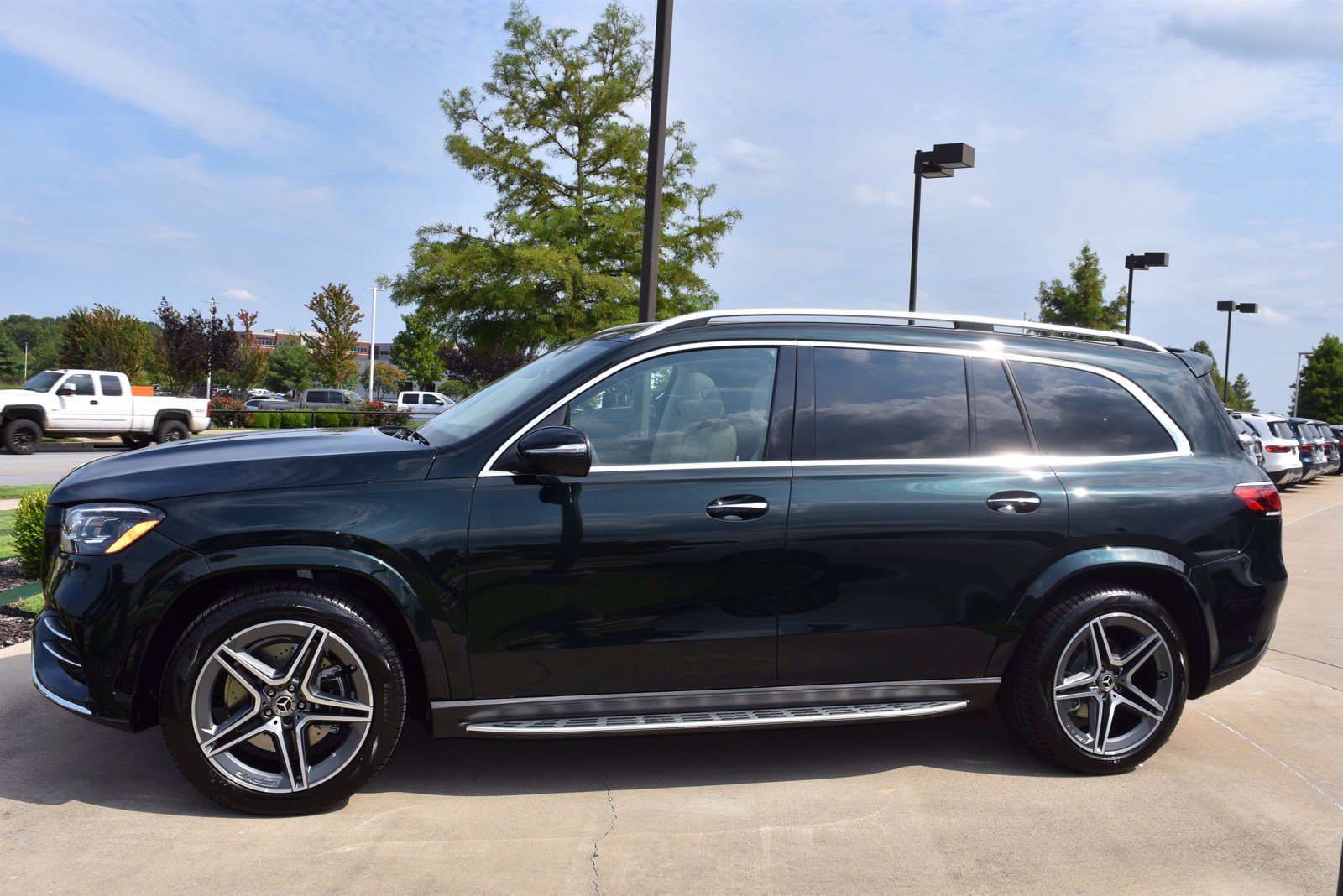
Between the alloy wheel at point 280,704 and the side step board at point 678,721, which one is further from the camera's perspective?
the side step board at point 678,721

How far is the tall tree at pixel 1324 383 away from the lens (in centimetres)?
7388

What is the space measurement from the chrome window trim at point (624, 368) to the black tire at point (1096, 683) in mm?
1385

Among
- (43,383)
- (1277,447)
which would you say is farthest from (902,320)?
(43,383)

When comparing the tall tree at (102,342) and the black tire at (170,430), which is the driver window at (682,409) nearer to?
the black tire at (170,430)

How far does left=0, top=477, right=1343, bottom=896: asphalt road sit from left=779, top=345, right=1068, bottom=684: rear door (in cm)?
56

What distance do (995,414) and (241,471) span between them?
3022 millimetres

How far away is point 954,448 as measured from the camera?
4.37 meters

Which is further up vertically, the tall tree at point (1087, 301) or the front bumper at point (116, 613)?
the tall tree at point (1087, 301)

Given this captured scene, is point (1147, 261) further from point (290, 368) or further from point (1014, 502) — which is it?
point (290, 368)

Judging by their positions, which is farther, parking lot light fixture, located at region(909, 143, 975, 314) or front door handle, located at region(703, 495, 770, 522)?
parking lot light fixture, located at region(909, 143, 975, 314)

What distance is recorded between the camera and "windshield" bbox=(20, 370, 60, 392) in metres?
23.0

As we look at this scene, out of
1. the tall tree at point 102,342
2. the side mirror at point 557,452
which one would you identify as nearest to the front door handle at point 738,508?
the side mirror at point 557,452

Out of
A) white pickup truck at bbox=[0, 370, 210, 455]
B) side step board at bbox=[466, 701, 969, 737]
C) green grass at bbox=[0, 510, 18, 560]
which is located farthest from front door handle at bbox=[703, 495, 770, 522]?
white pickup truck at bbox=[0, 370, 210, 455]

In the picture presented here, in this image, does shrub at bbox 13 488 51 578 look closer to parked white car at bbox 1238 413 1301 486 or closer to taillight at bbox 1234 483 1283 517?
taillight at bbox 1234 483 1283 517
